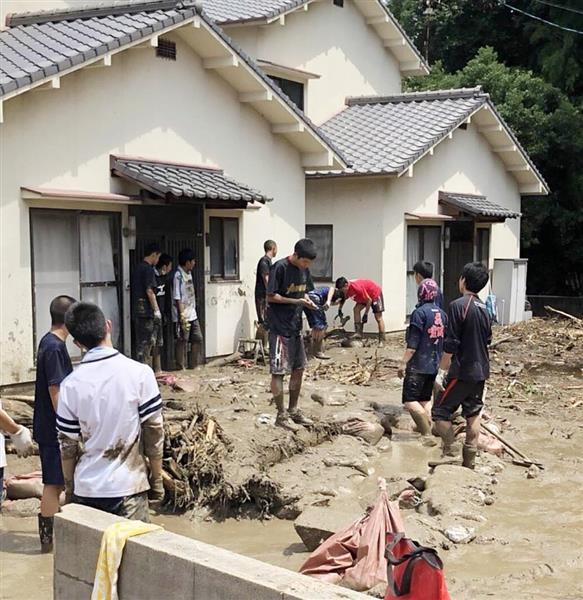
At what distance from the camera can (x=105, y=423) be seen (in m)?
4.43

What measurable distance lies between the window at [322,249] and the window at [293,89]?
9.82ft

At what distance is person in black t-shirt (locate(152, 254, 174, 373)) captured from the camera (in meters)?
11.7

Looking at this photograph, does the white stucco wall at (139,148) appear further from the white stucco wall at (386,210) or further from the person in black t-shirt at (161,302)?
the white stucco wall at (386,210)

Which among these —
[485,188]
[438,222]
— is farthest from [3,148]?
[485,188]

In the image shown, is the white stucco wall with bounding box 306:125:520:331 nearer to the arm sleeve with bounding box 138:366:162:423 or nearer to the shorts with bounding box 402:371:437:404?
the shorts with bounding box 402:371:437:404

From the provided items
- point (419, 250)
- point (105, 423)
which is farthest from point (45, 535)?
point (419, 250)

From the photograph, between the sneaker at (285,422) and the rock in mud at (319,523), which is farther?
the sneaker at (285,422)

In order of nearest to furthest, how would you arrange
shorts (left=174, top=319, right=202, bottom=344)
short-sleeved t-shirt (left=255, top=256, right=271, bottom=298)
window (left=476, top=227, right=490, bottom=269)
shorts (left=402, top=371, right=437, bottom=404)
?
shorts (left=402, top=371, right=437, bottom=404) → shorts (left=174, top=319, right=202, bottom=344) → short-sleeved t-shirt (left=255, top=256, right=271, bottom=298) → window (left=476, top=227, right=490, bottom=269)

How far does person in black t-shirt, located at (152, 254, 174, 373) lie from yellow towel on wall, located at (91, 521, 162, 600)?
7559 mm

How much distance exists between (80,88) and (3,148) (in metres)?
1.51

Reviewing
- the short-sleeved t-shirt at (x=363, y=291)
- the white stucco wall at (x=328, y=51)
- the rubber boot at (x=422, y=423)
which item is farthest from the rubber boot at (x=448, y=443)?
the white stucco wall at (x=328, y=51)

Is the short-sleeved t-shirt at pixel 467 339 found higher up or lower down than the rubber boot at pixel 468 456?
higher up

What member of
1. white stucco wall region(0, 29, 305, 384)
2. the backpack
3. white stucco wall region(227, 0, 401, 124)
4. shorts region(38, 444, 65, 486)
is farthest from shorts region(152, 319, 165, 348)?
the backpack

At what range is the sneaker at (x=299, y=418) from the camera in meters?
8.98
